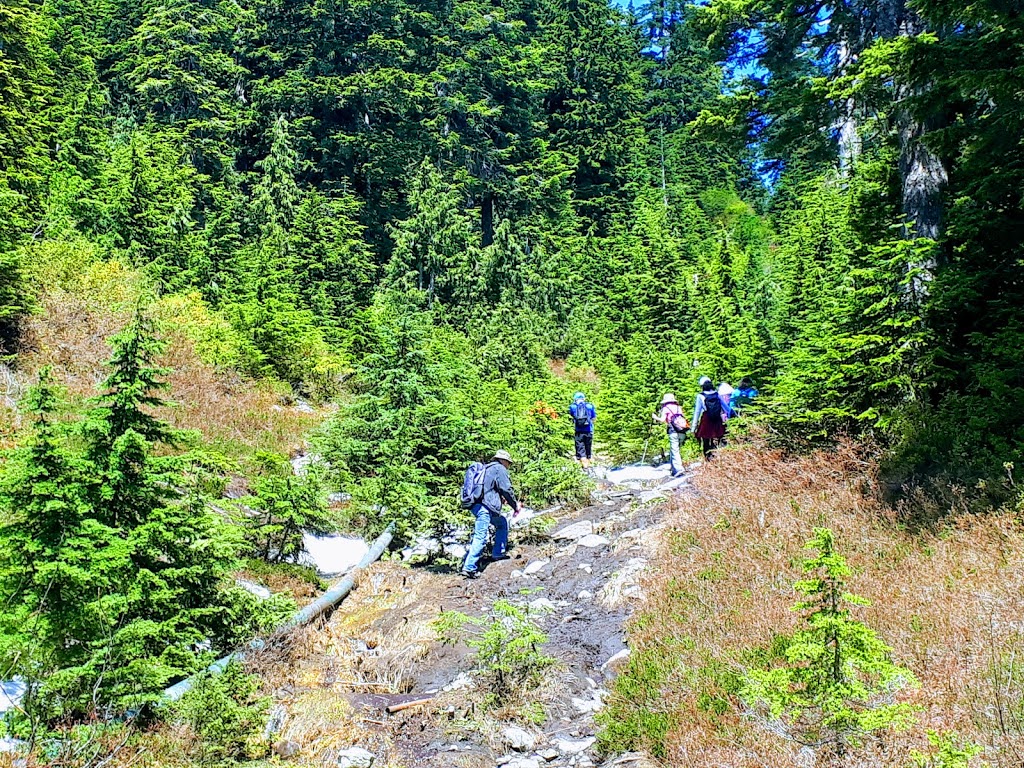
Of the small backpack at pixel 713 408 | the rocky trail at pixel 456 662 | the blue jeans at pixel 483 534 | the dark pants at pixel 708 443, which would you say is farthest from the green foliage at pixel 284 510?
the small backpack at pixel 713 408

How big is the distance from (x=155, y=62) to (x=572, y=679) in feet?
142

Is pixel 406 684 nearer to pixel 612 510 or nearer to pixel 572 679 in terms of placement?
pixel 572 679

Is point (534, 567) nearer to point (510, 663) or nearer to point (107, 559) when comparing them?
point (510, 663)

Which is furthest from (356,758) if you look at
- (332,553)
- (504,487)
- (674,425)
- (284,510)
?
(674,425)

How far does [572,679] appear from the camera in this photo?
20.4 feet

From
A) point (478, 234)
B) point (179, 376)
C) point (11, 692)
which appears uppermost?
point (478, 234)

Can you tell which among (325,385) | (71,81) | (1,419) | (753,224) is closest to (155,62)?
(71,81)

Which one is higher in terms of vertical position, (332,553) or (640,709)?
(640,709)

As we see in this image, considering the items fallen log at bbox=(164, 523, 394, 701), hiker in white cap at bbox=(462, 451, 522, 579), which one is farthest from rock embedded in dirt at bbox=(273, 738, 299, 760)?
hiker in white cap at bbox=(462, 451, 522, 579)

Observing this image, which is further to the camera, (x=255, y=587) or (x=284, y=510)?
(x=284, y=510)

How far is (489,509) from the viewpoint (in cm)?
997

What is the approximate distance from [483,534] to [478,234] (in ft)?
94.4

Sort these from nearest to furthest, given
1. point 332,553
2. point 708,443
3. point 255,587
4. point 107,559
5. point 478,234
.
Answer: point 107,559 → point 255,587 → point 332,553 → point 708,443 → point 478,234

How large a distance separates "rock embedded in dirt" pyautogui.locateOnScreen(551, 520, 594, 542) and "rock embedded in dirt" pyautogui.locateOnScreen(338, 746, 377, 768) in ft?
18.5
